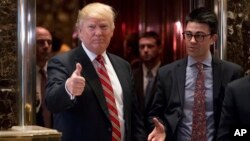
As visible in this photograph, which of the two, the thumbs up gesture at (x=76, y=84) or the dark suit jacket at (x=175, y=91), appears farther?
the dark suit jacket at (x=175, y=91)

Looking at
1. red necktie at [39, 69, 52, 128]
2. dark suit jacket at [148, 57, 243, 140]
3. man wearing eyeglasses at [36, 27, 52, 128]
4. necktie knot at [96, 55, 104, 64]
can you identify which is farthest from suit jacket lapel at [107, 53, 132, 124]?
red necktie at [39, 69, 52, 128]

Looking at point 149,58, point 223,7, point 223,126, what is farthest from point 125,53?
point 223,126

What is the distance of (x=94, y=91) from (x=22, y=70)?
69 centimetres

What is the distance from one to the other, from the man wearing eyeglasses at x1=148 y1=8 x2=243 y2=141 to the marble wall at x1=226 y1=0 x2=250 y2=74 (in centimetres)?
87

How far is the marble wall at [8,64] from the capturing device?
11.6ft

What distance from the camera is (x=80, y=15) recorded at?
11.1ft

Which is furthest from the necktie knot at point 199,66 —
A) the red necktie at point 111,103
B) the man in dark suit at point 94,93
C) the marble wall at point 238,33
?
the marble wall at point 238,33

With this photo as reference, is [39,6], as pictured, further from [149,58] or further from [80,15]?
[80,15]

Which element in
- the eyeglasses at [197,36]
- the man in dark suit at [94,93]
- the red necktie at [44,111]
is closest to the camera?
the man in dark suit at [94,93]

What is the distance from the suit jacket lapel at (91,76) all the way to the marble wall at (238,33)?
5.44 ft

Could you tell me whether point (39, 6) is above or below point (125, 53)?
above

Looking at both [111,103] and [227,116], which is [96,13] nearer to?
[111,103]

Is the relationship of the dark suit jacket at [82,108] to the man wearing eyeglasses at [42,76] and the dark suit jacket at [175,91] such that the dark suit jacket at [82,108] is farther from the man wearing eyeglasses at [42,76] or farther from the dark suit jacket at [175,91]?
the man wearing eyeglasses at [42,76]

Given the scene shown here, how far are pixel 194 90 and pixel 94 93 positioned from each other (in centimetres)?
76
